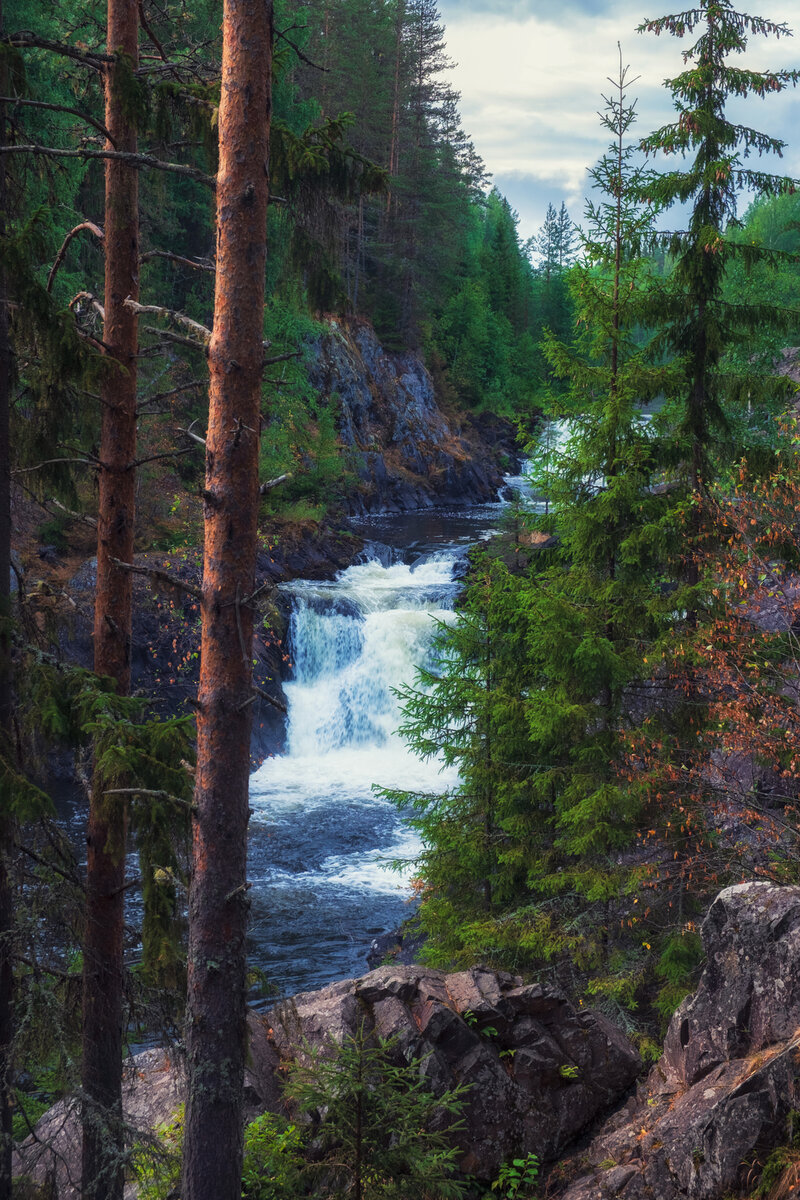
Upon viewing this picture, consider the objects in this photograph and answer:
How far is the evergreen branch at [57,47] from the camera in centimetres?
561

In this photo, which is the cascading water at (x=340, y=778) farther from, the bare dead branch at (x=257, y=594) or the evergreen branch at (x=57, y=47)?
the evergreen branch at (x=57, y=47)

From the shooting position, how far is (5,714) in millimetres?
5969

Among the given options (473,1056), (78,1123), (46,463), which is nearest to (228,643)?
(46,463)

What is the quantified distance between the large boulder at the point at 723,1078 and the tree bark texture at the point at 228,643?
103 inches

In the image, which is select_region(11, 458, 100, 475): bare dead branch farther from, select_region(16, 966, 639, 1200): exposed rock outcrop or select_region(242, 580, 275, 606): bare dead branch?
select_region(16, 966, 639, 1200): exposed rock outcrop

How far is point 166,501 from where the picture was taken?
77.0 ft

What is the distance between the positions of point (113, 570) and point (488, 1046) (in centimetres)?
470

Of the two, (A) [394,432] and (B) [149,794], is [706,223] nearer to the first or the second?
(B) [149,794]

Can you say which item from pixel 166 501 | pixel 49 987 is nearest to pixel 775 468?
pixel 49 987

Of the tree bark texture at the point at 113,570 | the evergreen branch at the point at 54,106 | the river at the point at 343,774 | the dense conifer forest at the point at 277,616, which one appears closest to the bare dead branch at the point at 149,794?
the dense conifer forest at the point at 277,616

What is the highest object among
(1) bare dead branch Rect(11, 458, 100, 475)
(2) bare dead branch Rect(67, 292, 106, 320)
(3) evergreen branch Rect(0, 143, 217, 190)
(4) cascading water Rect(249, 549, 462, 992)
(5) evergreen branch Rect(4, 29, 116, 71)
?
(5) evergreen branch Rect(4, 29, 116, 71)

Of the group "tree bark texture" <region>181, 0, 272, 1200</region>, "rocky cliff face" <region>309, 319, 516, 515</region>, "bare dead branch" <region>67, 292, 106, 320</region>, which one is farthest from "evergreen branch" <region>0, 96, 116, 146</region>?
"rocky cliff face" <region>309, 319, 516, 515</region>

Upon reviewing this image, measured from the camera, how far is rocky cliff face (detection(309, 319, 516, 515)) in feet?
119

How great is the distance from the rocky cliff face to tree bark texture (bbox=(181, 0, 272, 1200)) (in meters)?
28.7
